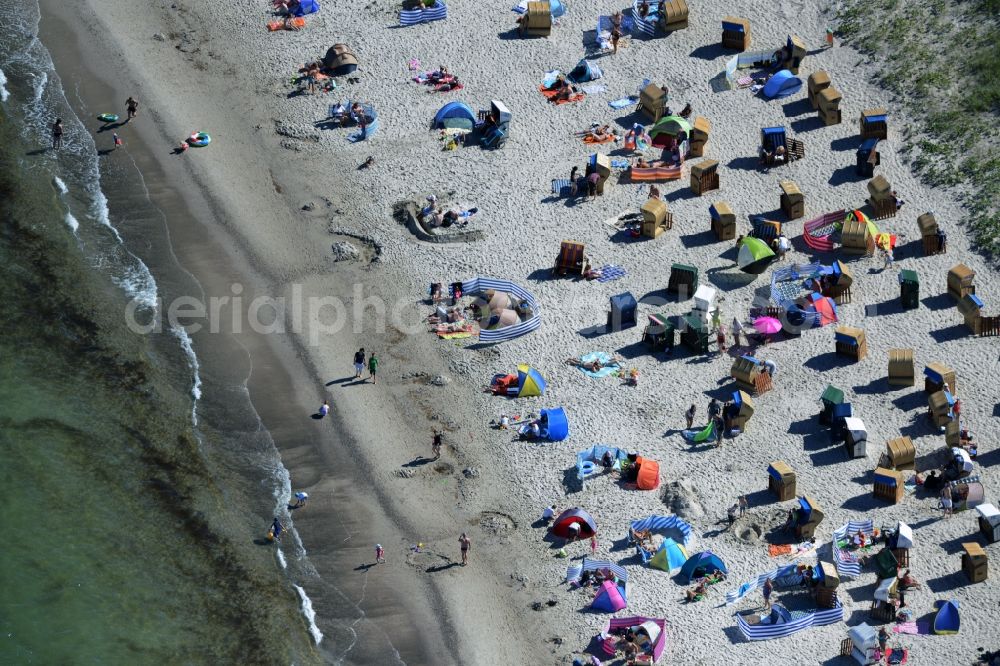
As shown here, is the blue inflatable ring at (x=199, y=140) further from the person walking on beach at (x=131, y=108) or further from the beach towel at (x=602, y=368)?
the beach towel at (x=602, y=368)

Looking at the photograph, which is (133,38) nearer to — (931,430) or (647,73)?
(647,73)

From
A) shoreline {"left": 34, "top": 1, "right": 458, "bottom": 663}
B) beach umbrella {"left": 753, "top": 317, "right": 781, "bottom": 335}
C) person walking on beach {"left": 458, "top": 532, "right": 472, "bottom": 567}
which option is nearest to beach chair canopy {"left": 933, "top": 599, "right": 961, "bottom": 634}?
beach umbrella {"left": 753, "top": 317, "right": 781, "bottom": 335}

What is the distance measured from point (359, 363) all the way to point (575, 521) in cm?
1190

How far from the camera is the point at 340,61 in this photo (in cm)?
7981

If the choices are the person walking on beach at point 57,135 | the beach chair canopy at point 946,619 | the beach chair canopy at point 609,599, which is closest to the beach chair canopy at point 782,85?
the beach chair canopy at point 946,619

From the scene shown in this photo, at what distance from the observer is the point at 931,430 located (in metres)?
62.9

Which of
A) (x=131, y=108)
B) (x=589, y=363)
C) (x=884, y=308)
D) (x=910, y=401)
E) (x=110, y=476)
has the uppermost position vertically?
(x=884, y=308)

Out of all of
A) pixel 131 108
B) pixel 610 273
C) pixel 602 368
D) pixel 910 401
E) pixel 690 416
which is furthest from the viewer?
pixel 131 108

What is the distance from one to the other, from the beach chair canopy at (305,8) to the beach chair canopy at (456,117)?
36.4 feet

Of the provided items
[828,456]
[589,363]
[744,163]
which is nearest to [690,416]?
[589,363]

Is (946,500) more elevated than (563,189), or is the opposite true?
(563,189)

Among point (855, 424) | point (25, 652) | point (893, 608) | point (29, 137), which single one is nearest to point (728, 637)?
point (893, 608)

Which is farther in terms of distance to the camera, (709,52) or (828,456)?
(709,52)

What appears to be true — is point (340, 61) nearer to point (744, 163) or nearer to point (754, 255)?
point (744, 163)
